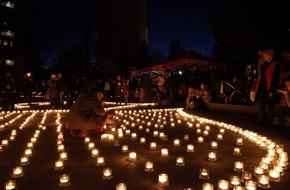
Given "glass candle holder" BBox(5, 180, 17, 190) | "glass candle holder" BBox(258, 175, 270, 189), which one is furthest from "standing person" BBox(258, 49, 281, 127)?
"glass candle holder" BBox(5, 180, 17, 190)

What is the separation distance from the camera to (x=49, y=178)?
4.24 meters

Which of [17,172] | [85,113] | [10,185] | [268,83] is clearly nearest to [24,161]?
[17,172]

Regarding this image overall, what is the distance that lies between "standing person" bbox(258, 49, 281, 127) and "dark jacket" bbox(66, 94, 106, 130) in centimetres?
395

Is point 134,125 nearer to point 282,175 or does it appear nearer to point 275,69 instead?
point 275,69

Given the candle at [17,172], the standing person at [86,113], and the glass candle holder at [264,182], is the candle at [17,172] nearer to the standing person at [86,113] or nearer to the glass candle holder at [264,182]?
the standing person at [86,113]

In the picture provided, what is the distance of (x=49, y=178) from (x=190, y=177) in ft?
6.09

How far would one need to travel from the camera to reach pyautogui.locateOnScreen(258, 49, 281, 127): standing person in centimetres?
754

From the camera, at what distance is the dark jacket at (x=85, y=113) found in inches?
271

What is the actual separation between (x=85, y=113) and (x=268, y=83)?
4348 millimetres

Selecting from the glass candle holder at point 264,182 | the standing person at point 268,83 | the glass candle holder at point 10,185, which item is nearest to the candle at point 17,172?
the glass candle holder at point 10,185

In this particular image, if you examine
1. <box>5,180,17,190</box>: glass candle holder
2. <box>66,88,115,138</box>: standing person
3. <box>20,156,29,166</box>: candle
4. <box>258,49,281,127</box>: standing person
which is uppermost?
<box>258,49,281,127</box>: standing person

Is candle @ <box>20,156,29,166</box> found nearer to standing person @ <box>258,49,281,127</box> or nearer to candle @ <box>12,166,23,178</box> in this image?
candle @ <box>12,166,23,178</box>

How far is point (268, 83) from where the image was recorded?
7684 millimetres

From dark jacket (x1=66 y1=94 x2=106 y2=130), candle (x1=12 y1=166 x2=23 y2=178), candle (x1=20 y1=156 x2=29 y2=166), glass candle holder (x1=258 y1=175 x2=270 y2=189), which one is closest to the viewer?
glass candle holder (x1=258 y1=175 x2=270 y2=189)
